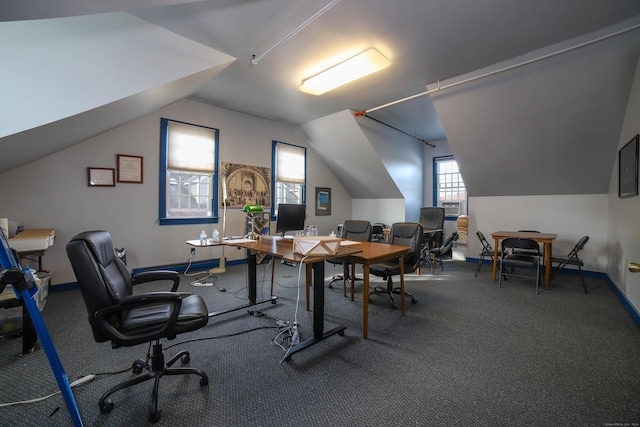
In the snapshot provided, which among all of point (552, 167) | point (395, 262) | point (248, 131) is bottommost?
point (395, 262)

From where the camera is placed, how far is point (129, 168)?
428cm

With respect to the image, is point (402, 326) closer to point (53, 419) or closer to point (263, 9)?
point (53, 419)

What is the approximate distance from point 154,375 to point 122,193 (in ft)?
11.5

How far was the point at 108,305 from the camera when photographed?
1.49m

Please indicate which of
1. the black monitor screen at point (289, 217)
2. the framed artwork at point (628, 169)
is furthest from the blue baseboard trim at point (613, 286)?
the black monitor screen at point (289, 217)

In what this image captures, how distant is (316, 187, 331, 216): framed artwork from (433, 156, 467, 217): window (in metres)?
3.09

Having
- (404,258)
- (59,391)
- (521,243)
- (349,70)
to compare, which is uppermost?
(349,70)

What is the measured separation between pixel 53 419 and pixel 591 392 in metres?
3.35

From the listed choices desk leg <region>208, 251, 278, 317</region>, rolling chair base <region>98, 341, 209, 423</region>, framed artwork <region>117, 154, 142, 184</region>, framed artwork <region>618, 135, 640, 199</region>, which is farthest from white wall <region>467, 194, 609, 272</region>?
framed artwork <region>117, 154, 142, 184</region>

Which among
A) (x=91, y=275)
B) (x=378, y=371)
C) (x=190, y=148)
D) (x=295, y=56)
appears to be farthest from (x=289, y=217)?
(x=91, y=275)

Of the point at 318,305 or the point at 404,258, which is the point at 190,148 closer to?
the point at 318,305

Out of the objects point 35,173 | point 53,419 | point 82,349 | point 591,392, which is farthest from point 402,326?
point 35,173

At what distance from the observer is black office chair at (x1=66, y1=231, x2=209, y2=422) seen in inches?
57.7

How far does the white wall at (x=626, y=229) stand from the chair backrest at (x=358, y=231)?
9.38ft
